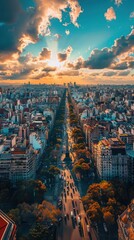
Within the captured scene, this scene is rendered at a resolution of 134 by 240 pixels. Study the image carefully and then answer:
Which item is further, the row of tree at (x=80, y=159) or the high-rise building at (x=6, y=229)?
the row of tree at (x=80, y=159)

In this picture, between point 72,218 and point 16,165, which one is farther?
point 16,165

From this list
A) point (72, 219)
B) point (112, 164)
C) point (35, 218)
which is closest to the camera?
point (35, 218)

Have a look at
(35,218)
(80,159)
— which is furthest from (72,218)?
(80,159)

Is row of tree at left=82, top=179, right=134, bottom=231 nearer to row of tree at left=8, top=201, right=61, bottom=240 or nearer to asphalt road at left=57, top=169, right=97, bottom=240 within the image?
asphalt road at left=57, top=169, right=97, bottom=240

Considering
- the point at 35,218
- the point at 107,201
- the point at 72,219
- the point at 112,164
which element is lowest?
the point at 72,219

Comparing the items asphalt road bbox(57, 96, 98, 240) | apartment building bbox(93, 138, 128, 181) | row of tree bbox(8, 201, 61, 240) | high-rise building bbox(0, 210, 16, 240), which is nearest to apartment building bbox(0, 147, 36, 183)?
asphalt road bbox(57, 96, 98, 240)

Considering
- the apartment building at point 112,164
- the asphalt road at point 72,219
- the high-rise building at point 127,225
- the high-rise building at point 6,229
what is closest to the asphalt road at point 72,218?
the asphalt road at point 72,219

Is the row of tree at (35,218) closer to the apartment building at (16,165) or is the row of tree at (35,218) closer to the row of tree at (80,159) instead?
the apartment building at (16,165)

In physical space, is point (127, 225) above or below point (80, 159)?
above

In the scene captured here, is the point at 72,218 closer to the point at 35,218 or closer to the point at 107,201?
the point at 35,218

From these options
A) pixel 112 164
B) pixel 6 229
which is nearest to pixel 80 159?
pixel 112 164

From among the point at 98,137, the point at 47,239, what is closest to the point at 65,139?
the point at 98,137

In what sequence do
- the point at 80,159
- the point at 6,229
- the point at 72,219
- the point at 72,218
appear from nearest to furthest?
the point at 6,229
the point at 72,219
the point at 72,218
the point at 80,159
